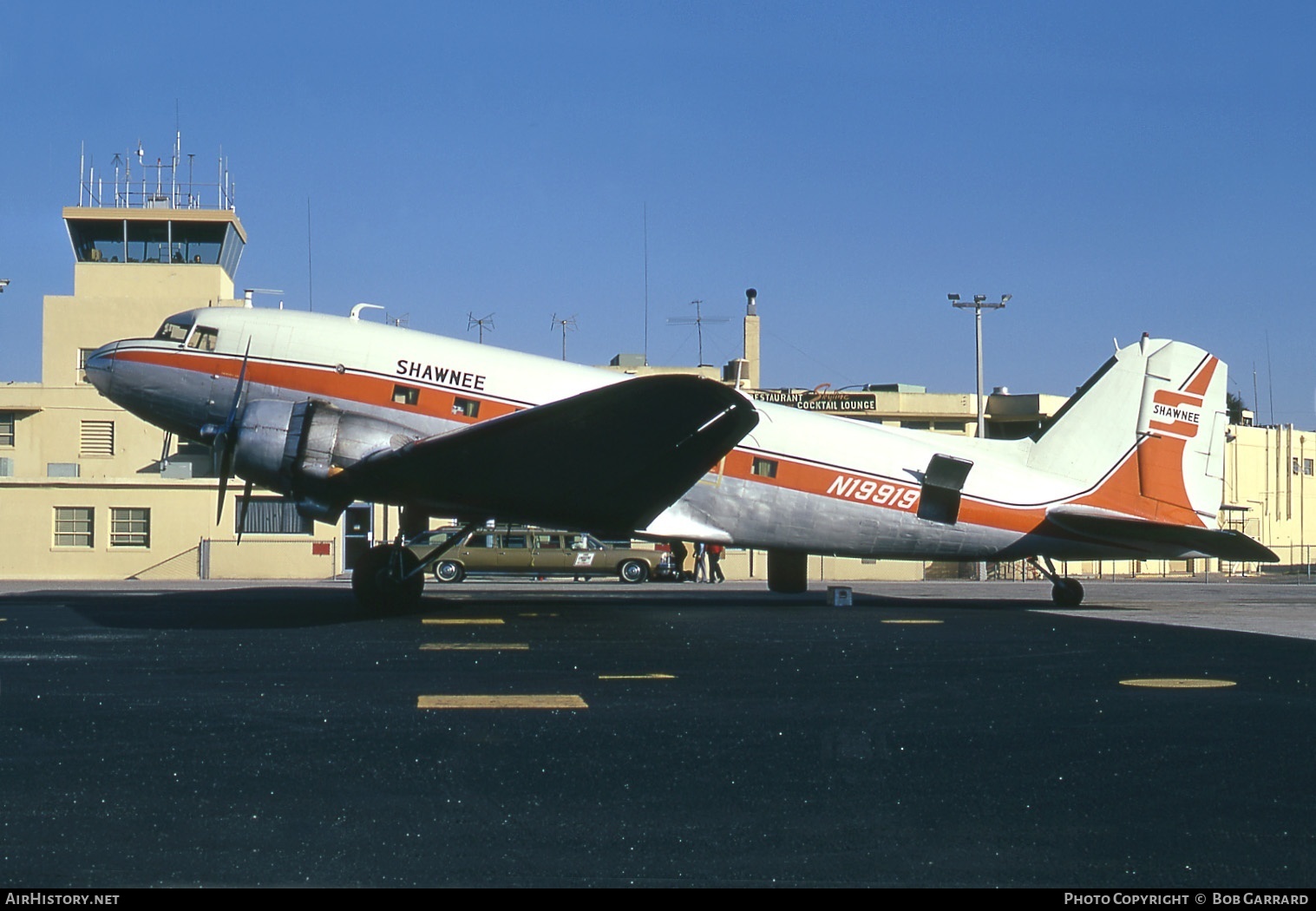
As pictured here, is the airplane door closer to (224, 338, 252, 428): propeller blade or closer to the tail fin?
(224, 338, 252, 428): propeller blade

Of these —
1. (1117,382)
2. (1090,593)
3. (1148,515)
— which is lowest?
(1090,593)

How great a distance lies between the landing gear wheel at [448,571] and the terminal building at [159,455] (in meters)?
2.81

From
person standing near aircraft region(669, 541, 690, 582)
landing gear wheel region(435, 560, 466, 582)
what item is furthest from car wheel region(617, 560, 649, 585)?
landing gear wheel region(435, 560, 466, 582)

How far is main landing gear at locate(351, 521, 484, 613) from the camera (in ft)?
55.1

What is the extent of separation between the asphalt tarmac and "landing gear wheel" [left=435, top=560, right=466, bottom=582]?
957 inches

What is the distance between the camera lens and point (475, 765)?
629cm

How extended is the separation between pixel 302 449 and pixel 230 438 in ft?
4.30

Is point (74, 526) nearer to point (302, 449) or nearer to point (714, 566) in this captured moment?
point (714, 566)

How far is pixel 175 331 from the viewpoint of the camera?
725 inches

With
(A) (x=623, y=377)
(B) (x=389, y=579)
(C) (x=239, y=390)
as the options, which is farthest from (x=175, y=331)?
(A) (x=623, y=377)

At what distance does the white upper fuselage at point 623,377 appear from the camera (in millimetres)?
17688

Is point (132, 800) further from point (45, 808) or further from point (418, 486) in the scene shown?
point (418, 486)

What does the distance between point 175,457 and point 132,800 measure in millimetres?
47218
